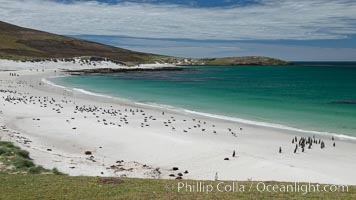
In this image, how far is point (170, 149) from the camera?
2270cm

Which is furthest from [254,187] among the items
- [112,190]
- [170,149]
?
[170,149]

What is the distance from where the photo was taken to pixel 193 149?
22.4 meters

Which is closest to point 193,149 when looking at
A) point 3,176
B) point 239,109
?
point 3,176

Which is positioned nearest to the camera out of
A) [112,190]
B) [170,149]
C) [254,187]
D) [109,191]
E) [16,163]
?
[109,191]

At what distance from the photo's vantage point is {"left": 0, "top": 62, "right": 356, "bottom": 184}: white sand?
1841 centimetres

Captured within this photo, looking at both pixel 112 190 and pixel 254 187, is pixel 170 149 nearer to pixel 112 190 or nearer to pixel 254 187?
pixel 254 187

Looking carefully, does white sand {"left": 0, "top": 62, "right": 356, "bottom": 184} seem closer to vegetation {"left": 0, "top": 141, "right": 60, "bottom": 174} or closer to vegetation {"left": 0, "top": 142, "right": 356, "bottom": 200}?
vegetation {"left": 0, "top": 141, "right": 60, "bottom": 174}

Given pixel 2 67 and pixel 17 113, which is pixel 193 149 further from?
pixel 2 67

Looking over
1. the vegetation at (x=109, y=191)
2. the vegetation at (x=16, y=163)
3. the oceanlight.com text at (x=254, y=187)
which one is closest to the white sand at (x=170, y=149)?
the vegetation at (x=16, y=163)

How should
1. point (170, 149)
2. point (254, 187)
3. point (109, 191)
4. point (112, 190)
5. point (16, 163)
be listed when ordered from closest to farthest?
point (109, 191) → point (112, 190) → point (254, 187) → point (16, 163) → point (170, 149)

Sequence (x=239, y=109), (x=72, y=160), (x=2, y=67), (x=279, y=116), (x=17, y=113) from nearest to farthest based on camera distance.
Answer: (x=72, y=160), (x=17, y=113), (x=279, y=116), (x=239, y=109), (x=2, y=67)

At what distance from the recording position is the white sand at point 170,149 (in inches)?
725

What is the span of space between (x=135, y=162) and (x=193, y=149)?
11.8ft

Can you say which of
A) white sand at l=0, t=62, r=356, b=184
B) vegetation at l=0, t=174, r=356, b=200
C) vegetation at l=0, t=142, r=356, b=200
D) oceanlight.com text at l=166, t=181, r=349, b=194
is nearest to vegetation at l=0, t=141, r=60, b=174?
white sand at l=0, t=62, r=356, b=184
